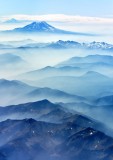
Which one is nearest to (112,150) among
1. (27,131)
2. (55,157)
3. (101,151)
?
(101,151)

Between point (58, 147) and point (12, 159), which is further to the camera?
point (58, 147)

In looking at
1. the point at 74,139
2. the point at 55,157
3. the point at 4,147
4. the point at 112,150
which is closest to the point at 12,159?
the point at 4,147

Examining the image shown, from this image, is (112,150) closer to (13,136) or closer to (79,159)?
(79,159)

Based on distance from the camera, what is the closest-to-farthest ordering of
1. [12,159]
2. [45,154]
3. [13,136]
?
[12,159] < [45,154] < [13,136]

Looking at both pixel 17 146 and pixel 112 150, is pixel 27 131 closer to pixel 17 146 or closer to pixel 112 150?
pixel 17 146

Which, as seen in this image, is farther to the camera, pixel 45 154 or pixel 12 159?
pixel 45 154

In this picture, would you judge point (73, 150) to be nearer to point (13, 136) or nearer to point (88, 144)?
point (88, 144)

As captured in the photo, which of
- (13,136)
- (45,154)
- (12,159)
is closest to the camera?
(12,159)

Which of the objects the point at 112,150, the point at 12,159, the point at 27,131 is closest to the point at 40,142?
the point at 27,131
